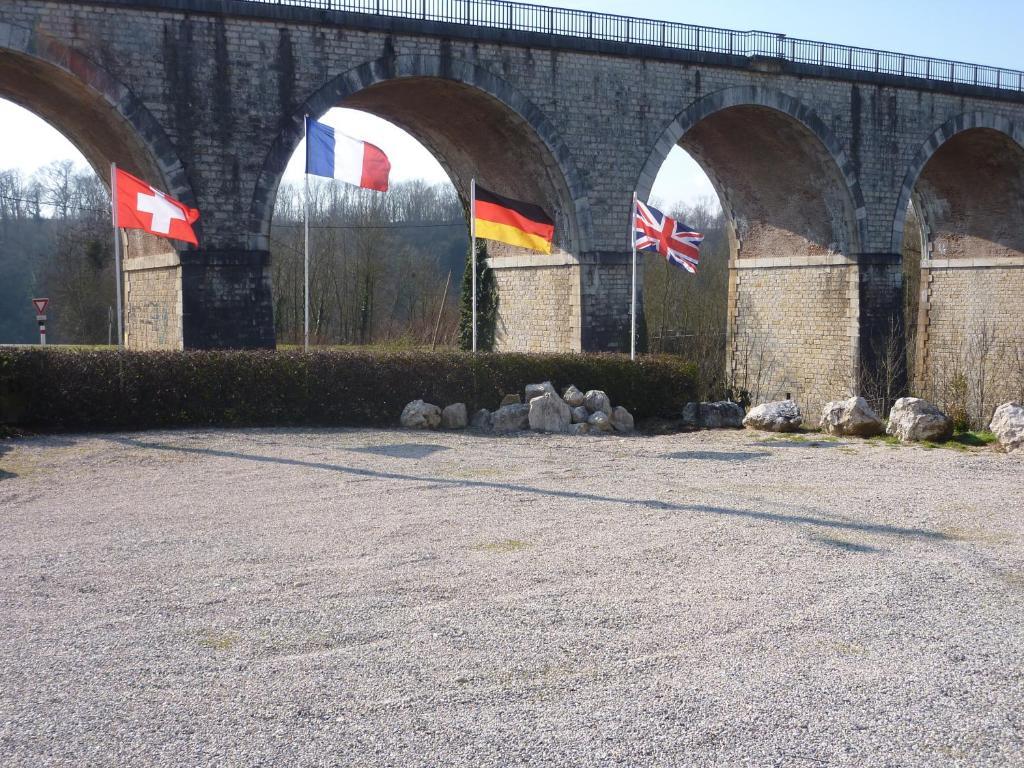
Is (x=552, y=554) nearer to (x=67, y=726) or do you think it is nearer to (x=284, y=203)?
(x=67, y=726)

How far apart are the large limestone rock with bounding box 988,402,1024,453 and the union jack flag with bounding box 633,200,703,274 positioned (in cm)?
477

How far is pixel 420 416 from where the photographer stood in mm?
12062

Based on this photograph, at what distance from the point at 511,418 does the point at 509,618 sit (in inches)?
284

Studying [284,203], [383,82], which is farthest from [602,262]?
[284,203]

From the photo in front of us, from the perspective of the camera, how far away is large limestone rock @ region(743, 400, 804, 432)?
12.3 meters

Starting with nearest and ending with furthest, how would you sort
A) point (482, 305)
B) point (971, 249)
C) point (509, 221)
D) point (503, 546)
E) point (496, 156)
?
1. point (503, 546)
2. point (509, 221)
3. point (496, 156)
4. point (482, 305)
5. point (971, 249)

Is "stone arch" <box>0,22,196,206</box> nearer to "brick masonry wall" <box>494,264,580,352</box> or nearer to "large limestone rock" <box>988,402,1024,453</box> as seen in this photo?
"brick masonry wall" <box>494,264,580,352</box>

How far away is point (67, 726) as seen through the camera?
12.1 feet

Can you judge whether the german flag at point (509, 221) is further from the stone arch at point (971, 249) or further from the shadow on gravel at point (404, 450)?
the stone arch at point (971, 249)

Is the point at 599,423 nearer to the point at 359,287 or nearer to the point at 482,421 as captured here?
the point at 482,421

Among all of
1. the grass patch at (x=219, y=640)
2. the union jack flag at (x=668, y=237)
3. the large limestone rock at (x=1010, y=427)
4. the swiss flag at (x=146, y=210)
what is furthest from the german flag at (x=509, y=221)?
the grass patch at (x=219, y=640)

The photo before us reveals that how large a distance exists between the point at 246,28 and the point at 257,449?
7313mm

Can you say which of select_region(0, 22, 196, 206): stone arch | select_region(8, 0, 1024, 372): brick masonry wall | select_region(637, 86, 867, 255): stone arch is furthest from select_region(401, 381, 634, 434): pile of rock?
select_region(637, 86, 867, 255): stone arch

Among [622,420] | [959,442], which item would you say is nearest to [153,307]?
[622,420]
